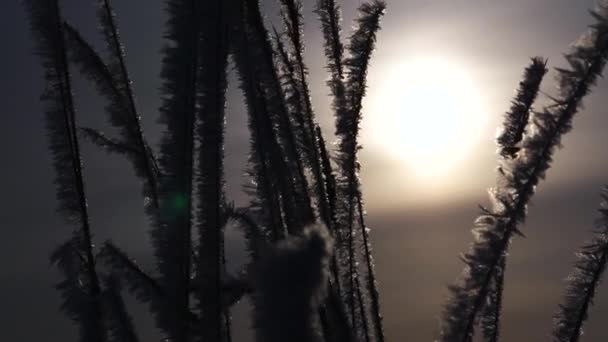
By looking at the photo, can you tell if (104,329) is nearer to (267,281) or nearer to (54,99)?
(54,99)

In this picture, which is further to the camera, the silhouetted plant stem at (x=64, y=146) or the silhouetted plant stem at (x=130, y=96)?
the silhouetted plant stem at (x=130, y=96)

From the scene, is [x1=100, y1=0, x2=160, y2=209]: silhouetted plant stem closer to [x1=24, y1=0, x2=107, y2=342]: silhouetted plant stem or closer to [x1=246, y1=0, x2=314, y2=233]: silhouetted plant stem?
[x1=24, y1=0, x2=107, y2=342]: silhouetted plant stem

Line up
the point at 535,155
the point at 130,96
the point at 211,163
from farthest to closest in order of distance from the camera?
1. the point at 130,96
2. the point at 535,155
3. the point at 211,163

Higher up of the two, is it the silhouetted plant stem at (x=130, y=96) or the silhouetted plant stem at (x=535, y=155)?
the silhouetted plant stem at (x=130, y=96)

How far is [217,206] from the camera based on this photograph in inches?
54.9

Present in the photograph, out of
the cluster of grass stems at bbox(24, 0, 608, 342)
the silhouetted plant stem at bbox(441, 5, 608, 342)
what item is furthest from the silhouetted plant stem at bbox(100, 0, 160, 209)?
the silhouetted plant stem at bbox(441, 5, 608, 342)

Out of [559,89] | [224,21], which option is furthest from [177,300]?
[559,89]

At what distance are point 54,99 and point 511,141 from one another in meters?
1.14

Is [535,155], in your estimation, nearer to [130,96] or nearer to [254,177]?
[254,177]

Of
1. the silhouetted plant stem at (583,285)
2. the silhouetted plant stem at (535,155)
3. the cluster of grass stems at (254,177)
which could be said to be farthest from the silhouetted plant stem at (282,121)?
the silhouetted plant stem at (583,285)

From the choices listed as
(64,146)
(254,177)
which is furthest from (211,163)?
(64,146)

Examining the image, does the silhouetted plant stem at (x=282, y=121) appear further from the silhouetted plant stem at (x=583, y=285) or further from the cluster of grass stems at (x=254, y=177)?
the silhouetted plant stem at (x=583, y=285)

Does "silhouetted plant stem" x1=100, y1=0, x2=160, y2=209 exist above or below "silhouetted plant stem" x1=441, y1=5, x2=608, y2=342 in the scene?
above

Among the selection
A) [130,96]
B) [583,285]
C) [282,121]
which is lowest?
[583,285]
